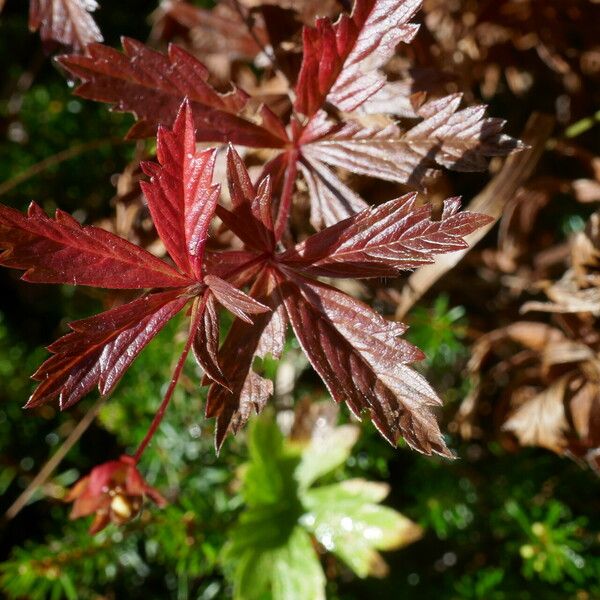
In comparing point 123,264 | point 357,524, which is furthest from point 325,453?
point 123,264

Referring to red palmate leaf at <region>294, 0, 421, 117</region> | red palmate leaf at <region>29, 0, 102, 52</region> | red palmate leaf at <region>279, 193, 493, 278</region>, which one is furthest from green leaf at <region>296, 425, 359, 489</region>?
red palmate leaf at <region>29, 0, 102, 52</region>

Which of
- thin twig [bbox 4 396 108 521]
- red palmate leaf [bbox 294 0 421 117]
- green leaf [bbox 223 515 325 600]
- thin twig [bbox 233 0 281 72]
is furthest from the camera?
thin twig [bbox 4 396 108 521]

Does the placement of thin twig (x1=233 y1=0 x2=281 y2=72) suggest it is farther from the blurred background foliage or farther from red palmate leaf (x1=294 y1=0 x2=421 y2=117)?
the blurred background foliage

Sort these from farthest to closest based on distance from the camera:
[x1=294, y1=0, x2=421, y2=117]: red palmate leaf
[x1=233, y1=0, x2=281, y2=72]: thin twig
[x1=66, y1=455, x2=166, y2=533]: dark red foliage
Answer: [x1=233, y1=0, x2=281, y2=72]: thin twig < [x1=66, y1=455, x2=166, y2=533]: dark red foliage < [x1=294, y1=0, x2=421, y2=117]: red palmate leaf

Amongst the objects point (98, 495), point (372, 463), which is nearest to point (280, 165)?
point (98, 495)

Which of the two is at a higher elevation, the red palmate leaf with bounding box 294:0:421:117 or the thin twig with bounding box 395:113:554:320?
the red palmate leaf with bounding box 294:0:421:117

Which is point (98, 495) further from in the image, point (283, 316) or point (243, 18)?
point (243, 18)

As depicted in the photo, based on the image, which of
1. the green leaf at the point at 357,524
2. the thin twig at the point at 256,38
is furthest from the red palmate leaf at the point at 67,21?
the green leaf at the point at 357,524
